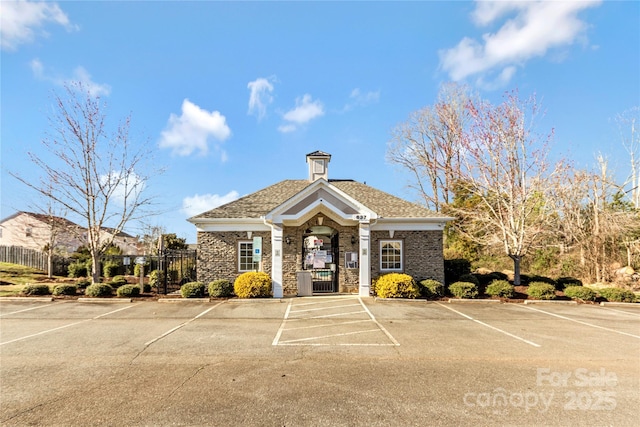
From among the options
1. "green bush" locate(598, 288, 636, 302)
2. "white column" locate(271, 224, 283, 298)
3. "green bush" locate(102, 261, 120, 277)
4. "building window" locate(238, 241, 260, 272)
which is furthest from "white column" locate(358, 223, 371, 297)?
"green bush" locate(102, 261, 120, 277)

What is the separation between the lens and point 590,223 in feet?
68.5

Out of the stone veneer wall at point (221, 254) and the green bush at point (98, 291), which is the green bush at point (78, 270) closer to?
the green bush at point (98, 291)

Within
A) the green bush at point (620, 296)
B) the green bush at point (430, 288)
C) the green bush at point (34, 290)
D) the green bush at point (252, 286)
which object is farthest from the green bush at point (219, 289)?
the green bush at point (620, 296)

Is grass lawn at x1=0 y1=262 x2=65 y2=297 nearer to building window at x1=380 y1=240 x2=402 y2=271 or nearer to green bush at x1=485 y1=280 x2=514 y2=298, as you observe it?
building window at x1=380 y1=240 x2=402 y2=271

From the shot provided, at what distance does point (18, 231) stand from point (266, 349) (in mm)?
43527

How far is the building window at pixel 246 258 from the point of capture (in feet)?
53.8

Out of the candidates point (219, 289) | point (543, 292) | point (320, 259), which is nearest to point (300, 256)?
point (320, 259)

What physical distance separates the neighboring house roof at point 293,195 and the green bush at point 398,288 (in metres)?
3.37

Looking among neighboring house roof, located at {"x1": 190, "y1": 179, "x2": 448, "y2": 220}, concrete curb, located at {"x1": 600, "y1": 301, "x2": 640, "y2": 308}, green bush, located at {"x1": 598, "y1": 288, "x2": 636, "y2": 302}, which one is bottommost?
concrete curb, located at {"x1": 600, "y1": 301, "x2": 640, "y2": 308}

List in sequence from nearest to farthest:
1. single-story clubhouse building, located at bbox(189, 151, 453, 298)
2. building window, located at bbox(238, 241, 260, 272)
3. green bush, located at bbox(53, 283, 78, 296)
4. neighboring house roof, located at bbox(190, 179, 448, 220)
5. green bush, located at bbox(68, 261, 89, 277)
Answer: green bush, located at bbox(53, 283, 78, 296)
single-story clubhouse building, located at bbox(189, 151, 453, 298)
building window, located at bbox(238, 241, 260, 272)
neighboring house roof, located at bbox(190, 179, 448, 220)
green bush, located at bbox(68, 261, 89, 277)

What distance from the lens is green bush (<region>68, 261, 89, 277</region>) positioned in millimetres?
24234

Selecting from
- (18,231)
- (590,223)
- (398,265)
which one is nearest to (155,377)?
(398,265)

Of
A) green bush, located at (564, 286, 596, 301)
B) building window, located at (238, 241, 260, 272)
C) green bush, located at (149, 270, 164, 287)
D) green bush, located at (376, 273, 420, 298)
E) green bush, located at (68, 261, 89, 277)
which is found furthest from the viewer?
green bush, located at (68, 261, 89, 277)

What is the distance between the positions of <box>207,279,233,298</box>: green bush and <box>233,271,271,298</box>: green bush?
347 mm
